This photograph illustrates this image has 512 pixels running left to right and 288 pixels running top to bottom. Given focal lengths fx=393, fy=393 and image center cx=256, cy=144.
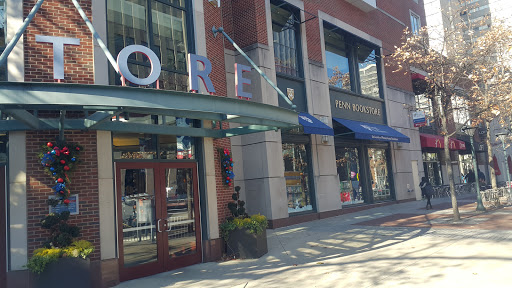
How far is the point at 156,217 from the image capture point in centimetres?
860

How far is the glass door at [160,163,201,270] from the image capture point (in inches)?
346

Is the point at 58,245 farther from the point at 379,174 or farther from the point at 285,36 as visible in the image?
the point at 379,174

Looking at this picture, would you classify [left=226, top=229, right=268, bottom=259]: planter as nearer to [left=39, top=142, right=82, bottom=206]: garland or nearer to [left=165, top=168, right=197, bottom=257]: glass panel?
[left=165, top=168, right=197, bottom=257]: glass panel

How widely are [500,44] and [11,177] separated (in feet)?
55.7

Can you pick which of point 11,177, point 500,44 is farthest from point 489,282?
point 500,44

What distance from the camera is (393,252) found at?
8812mm

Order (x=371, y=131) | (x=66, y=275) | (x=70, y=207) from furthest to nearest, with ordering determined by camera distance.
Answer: (x=371, y=131) < (x=70, y=207) < (x=66, y=275)

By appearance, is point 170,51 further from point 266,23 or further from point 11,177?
point 266,23

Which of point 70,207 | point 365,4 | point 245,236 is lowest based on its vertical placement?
point 245,236

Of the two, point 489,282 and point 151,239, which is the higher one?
point 151,239

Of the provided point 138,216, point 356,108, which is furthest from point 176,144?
point 356,108

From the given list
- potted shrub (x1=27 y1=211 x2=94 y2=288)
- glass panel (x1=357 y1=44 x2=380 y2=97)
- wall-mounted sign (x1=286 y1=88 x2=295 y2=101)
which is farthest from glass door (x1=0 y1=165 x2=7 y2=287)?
glass panel (x1=357 y1=44 x2=380 y2=97)

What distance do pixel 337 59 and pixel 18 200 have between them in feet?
50.3

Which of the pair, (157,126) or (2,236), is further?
(157,126)
